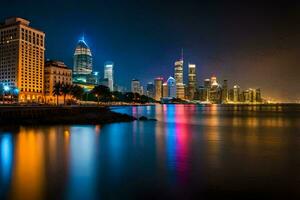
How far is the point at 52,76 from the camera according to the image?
178125 millimetres

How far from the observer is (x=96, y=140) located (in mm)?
42531

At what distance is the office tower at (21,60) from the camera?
518ft

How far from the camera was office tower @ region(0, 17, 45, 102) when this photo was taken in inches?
6216

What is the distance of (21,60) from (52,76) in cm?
2253

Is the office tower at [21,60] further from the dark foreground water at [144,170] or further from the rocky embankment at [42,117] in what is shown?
the dark foreground water at [144,170]

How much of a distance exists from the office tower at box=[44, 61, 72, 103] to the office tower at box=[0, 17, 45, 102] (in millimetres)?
5719

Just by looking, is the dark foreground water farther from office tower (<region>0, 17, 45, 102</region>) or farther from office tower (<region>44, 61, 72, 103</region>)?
office tower (<region>44, 61, 72, 103</region>)

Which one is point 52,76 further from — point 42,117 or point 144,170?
point 144,170

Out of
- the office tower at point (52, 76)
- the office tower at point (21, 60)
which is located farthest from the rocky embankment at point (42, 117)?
the office tower at point (52, 76)

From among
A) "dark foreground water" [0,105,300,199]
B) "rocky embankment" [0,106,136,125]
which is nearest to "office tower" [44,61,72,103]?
"rocky embankment" [0,106,136,125]

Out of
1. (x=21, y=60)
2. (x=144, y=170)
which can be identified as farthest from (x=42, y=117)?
(x=21, y=60)

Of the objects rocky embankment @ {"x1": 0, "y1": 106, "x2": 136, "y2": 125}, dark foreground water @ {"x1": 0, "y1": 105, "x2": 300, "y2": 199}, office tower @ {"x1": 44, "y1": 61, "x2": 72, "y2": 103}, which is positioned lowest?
dark foreground water @ {"x1": 0, "y1": 105, "x2": 300, "y2": 199}

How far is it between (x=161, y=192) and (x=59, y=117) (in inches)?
2092

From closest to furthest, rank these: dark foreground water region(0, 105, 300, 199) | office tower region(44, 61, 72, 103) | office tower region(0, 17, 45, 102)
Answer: dark foreground water region(0, 105, 300, 199) < office tower region(0, 17, 45, 102) < office tower region(44, 61, 72, 103)
